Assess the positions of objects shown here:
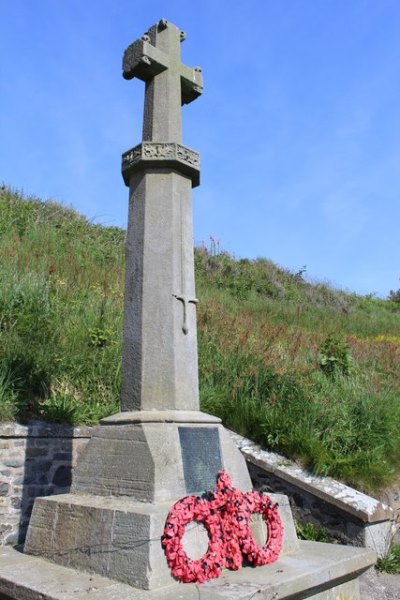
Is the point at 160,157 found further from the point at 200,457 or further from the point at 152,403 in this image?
the point at 200,457

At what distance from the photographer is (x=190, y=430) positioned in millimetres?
4031

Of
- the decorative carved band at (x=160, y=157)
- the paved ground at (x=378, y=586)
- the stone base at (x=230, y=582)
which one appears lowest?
the paved ground at (x=378, y=586)

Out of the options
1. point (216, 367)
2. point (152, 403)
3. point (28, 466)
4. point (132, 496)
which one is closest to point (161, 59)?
point (152, 403)

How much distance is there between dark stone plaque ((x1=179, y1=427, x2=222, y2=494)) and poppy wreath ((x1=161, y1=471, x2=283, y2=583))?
9cm

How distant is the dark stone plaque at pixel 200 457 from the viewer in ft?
12.7

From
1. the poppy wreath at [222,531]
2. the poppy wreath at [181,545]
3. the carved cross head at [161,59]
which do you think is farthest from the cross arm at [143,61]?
the poppy wreath at [181,545]

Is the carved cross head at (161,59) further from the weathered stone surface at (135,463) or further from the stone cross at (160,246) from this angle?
the weathered stone surface at (135,463)

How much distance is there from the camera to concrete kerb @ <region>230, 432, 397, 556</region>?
5453 mm

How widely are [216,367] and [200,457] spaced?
4037mm

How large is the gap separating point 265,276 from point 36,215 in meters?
7.83

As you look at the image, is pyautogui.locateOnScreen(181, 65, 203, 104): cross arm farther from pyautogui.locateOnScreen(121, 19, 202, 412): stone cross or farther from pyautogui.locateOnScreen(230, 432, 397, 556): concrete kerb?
pyautogui.locateOnScreen(230, 432, 397, 556): concrete kerb

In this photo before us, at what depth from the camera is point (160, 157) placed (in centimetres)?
451

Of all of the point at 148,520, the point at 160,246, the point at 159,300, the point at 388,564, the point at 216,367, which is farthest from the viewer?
the point at 216,367

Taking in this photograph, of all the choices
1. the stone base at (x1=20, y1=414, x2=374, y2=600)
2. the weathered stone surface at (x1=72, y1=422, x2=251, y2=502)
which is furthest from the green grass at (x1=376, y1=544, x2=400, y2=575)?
the weathered stone surface at (x1=72, y1=422, x2=251, y2=502)
